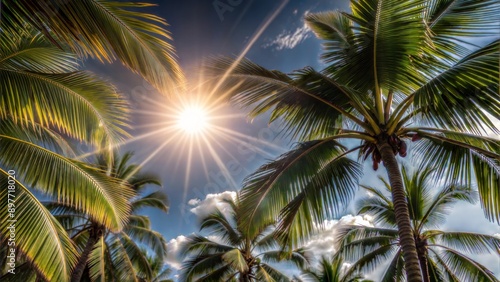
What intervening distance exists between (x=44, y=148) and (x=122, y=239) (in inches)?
385

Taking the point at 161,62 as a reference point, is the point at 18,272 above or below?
above

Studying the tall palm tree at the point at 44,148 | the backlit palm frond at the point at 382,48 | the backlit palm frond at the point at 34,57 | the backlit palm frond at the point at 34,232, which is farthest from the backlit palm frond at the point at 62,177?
the backlit palm frond at the point at 382,48

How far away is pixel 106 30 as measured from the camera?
2945 millimetres

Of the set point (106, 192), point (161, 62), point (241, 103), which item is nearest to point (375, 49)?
point (241, 103)

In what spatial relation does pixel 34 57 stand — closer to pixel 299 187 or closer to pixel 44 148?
pixel 44 148

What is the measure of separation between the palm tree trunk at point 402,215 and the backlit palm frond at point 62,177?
4865mm

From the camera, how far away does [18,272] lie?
10406 mm

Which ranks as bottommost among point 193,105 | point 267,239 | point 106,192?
point 106,192

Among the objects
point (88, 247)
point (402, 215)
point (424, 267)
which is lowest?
point (402, 215)

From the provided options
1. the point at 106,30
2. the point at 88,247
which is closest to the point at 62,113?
the point at 106,30

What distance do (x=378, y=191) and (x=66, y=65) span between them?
1247cm

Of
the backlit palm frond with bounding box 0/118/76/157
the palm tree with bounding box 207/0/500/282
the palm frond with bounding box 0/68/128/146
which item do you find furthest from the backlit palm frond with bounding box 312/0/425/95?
the backlit palm frond with bounding box 0/118/76/157

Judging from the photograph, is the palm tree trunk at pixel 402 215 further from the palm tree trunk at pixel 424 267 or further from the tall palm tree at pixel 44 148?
the palm tree trunk at pixel 424 267

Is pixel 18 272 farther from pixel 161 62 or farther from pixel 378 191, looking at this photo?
pixel 378 191
